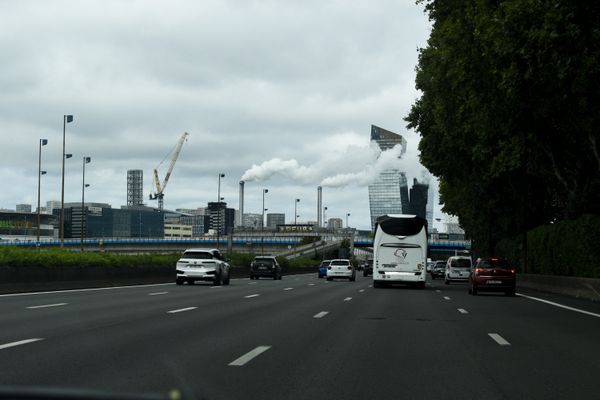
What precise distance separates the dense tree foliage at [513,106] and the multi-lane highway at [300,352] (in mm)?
6109

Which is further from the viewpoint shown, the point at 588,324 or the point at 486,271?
the point at 486,271

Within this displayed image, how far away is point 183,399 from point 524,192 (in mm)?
49894

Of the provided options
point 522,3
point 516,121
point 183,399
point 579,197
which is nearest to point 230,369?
point 183,399

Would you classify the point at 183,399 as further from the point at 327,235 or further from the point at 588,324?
the point at 327,235

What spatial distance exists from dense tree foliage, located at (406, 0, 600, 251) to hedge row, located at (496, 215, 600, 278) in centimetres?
243

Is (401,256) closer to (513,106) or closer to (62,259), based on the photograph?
(513,106)

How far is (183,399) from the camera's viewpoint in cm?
199

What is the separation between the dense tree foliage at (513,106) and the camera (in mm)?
18188

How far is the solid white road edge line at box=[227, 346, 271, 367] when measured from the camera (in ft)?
31.6

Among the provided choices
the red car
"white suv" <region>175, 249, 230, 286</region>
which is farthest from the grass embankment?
the red car

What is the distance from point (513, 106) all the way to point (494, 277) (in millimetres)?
7259

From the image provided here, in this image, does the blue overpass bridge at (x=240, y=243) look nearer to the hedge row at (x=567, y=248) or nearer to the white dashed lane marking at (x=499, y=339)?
the hedge row at (x=567, y=248)

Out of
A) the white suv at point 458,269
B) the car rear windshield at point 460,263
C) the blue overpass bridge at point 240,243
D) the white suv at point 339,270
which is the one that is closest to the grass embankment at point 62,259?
the white suv at point 339,270

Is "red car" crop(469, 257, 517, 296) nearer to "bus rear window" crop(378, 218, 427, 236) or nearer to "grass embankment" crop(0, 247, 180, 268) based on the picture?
"bus rear window" crop(378, 218, 427, 236)
